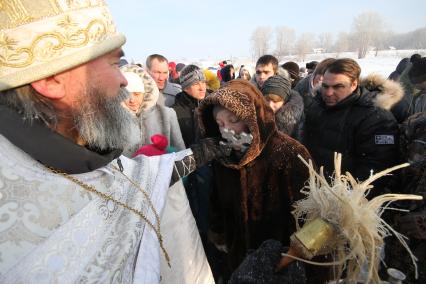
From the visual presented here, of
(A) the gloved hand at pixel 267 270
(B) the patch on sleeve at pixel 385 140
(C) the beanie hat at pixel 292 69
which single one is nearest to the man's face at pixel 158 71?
(C) the beanie hat at pixel 292 69

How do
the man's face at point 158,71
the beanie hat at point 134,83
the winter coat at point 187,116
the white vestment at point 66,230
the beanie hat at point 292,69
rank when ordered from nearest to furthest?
the white vestment at point 66,230
the beanie hat at point 134,83
the winter coat at point 187,116
the man's face at point 158,71
the beanie hat at point 292,69

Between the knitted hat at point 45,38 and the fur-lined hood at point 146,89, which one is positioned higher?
the knitted hat at point 45,38

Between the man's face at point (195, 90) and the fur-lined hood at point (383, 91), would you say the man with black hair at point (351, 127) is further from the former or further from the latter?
the man's face at point (195, 90)

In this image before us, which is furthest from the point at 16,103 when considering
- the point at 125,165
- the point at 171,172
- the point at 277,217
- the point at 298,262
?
the point at 277,217

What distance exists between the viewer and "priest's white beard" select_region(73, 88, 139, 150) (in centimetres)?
132

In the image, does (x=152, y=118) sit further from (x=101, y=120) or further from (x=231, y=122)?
(x=101, y=120)

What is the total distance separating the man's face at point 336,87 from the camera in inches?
126

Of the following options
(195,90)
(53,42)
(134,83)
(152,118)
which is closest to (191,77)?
(195,90)

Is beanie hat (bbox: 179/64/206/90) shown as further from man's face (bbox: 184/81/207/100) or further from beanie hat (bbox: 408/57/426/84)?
beanie hat (bbox: 408/57/426/84)

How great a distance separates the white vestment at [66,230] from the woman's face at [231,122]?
102cm

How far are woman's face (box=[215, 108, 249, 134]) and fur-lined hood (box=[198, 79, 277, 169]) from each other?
101 millimetres

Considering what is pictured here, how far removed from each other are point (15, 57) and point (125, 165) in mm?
796

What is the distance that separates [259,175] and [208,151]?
433 millimetres

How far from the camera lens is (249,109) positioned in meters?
2.11
